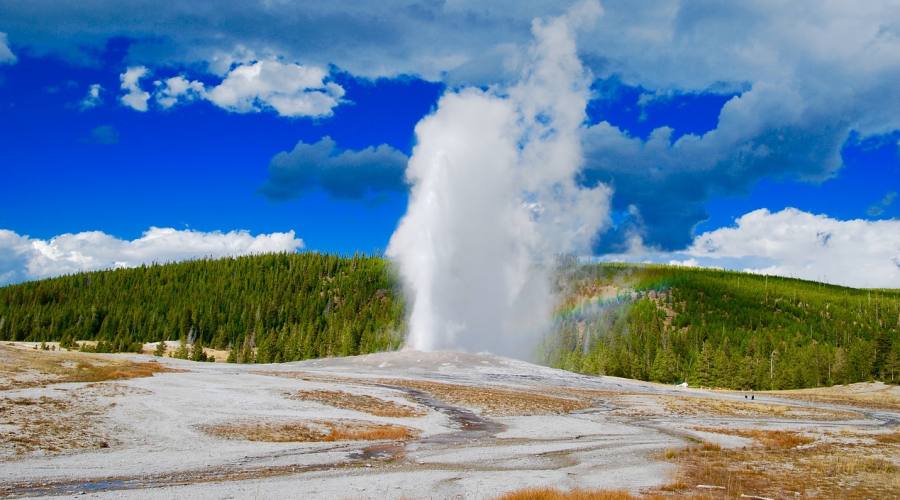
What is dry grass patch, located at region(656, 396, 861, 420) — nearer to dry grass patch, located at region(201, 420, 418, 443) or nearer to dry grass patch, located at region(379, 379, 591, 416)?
dry grass patch, located at region(379, 379, 591, 416)

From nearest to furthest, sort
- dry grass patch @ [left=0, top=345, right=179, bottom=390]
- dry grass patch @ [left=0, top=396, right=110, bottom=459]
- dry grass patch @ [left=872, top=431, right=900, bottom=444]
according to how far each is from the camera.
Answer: dry grass patch @ [left=0, top=396, right=110, bottom=459] < dry grass patch @ [left=872, top=431, right=900, bottom=444] < dry grass patch @ [left=0, top=345, right=179, bottom=390]

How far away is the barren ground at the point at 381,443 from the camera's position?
2011 centimetres

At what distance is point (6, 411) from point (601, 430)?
3268 cm

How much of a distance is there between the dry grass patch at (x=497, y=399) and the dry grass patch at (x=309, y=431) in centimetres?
1448

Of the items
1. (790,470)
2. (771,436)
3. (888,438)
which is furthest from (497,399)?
(790,470)

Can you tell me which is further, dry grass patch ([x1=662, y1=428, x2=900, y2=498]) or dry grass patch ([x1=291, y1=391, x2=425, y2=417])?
dry grass patch ([x1=291, y1=391, x2=425, y2=417])

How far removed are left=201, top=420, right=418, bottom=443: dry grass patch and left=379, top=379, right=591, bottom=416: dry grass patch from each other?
14.5 m

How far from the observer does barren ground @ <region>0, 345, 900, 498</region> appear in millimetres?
20109

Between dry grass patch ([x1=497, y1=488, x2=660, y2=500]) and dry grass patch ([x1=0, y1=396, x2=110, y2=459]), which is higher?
dry grass patch ([x1=497, y1=488, x2=660, y2=500])

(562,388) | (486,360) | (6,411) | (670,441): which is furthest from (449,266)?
(6,411)

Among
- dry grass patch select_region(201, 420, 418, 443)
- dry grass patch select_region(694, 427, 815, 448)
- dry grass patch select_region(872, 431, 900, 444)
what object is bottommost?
dry grass patch select_region(201, 420, 418, 443)

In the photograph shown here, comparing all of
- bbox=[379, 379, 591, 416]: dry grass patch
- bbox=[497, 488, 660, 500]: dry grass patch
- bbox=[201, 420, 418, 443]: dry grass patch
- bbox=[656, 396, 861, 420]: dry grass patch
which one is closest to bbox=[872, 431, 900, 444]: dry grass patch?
bbox=[656, 396, 861, 420]: dry grass patch

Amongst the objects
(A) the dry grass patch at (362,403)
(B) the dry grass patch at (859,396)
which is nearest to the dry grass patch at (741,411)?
(B) the dry grass patch at (859,396)

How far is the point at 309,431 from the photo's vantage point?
3316 centimetres
